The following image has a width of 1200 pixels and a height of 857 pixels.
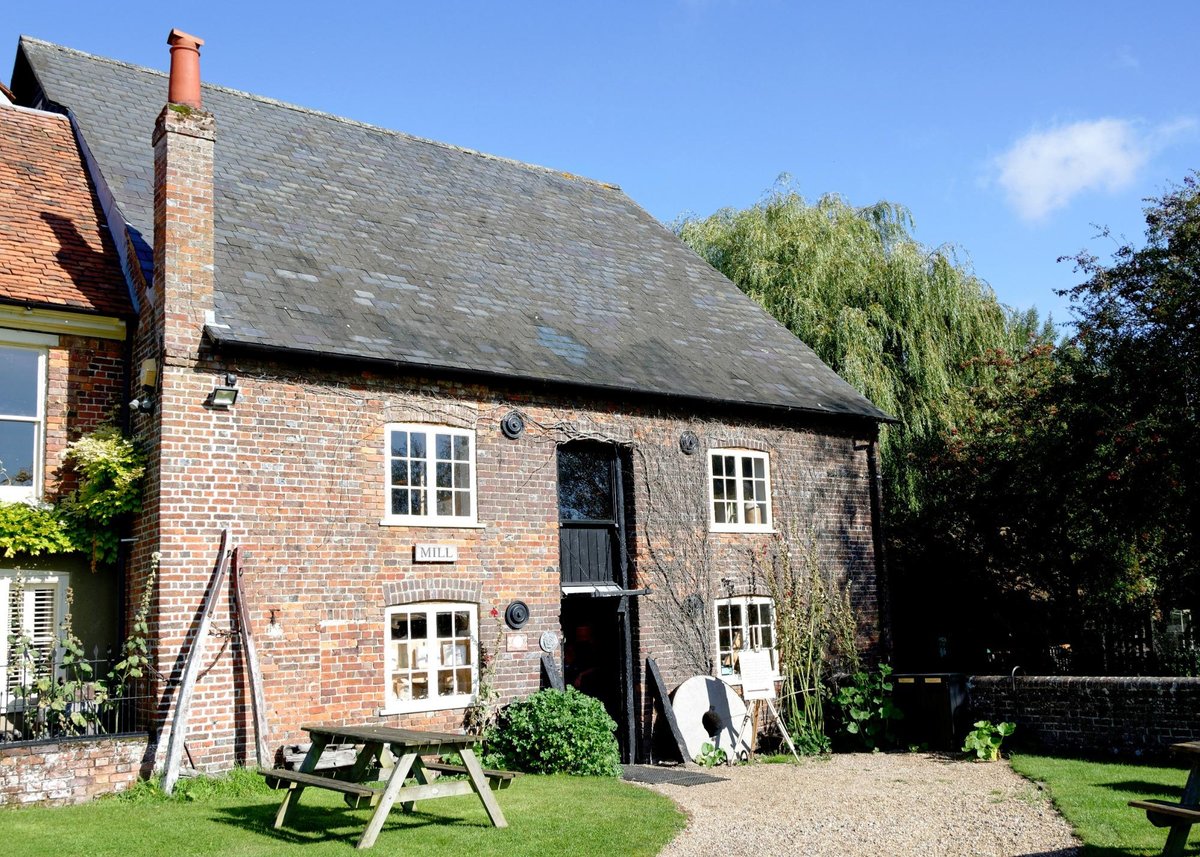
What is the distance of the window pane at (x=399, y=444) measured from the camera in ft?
42.0

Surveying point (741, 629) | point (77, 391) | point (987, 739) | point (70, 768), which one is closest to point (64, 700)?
point (70, 768)

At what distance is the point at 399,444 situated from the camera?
1284 cm

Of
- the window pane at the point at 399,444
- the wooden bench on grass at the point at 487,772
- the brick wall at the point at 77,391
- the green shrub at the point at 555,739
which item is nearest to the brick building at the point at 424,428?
the window pane at the point at 399,444

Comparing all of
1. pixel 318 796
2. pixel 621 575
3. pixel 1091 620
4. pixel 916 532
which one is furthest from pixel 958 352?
pixel 318 796

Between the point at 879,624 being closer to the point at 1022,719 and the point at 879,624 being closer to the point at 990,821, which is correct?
the point at 1022,719

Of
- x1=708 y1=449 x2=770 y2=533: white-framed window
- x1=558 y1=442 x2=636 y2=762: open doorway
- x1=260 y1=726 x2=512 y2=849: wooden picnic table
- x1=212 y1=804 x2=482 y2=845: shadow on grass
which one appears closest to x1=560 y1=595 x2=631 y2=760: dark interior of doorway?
x1=558 y1=442 x2=636 y2=762: open doorway

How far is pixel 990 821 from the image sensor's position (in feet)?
31.6

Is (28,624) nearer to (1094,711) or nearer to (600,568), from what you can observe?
(600,568)

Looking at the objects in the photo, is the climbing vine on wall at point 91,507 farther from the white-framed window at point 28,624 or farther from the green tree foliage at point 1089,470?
the green tree foliage at point 1089,470

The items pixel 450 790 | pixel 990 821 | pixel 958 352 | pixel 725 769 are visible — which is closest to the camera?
pixel 450 790

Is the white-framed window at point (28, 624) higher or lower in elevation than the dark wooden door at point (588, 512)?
lower

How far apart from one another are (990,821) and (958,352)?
46.3ft

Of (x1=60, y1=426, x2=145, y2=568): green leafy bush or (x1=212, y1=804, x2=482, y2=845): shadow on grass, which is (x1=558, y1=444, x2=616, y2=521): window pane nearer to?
(x1=60, y1=426, x2=145, y2=568): green leafy bush

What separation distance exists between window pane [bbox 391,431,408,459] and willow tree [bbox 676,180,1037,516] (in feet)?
36.2
